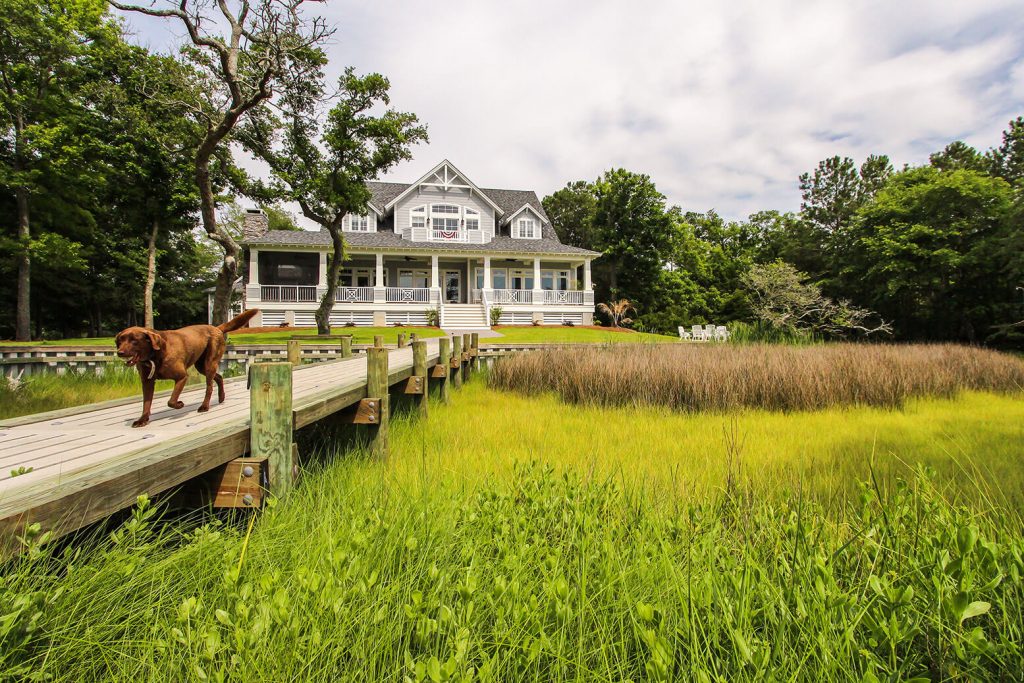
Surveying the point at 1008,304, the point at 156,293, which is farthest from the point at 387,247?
the point at 1008,304

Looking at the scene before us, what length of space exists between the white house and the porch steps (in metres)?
0.05

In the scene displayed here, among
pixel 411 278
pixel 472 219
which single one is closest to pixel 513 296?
pixel 472 219

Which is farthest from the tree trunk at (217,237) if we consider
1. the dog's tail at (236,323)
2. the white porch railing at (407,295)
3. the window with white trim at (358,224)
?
the window with white trim at (358,224)

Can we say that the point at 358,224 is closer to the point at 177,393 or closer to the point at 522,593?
the point at 177,393

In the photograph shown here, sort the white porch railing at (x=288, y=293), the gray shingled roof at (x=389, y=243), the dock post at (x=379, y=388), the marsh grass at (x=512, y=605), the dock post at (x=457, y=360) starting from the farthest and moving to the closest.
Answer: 1. the gray shingled roof at (x=389, y=243)
2. the white porch railing at (x=288, y=293)
3. the dock post at (x=457, y=360)
4. the dock post at (x=379, y=388)
5. the marsh grass at (x=512, y=605)

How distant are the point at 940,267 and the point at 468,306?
22.5 m

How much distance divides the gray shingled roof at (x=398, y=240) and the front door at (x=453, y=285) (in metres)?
2.82

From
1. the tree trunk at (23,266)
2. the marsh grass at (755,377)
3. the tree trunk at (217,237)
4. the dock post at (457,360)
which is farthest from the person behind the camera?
the tree trunk at (23,266)

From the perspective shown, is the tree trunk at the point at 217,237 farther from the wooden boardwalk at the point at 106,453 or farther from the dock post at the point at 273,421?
the dock post at the point at 273,421

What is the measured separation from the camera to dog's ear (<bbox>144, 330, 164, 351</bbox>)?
9.14 feet

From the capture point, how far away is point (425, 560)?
1884 millimetres

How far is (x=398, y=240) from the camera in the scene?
27281 mm

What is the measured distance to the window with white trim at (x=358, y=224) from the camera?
92.1ft

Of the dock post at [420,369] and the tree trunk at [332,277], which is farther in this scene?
the tree trunk at [332,277]
